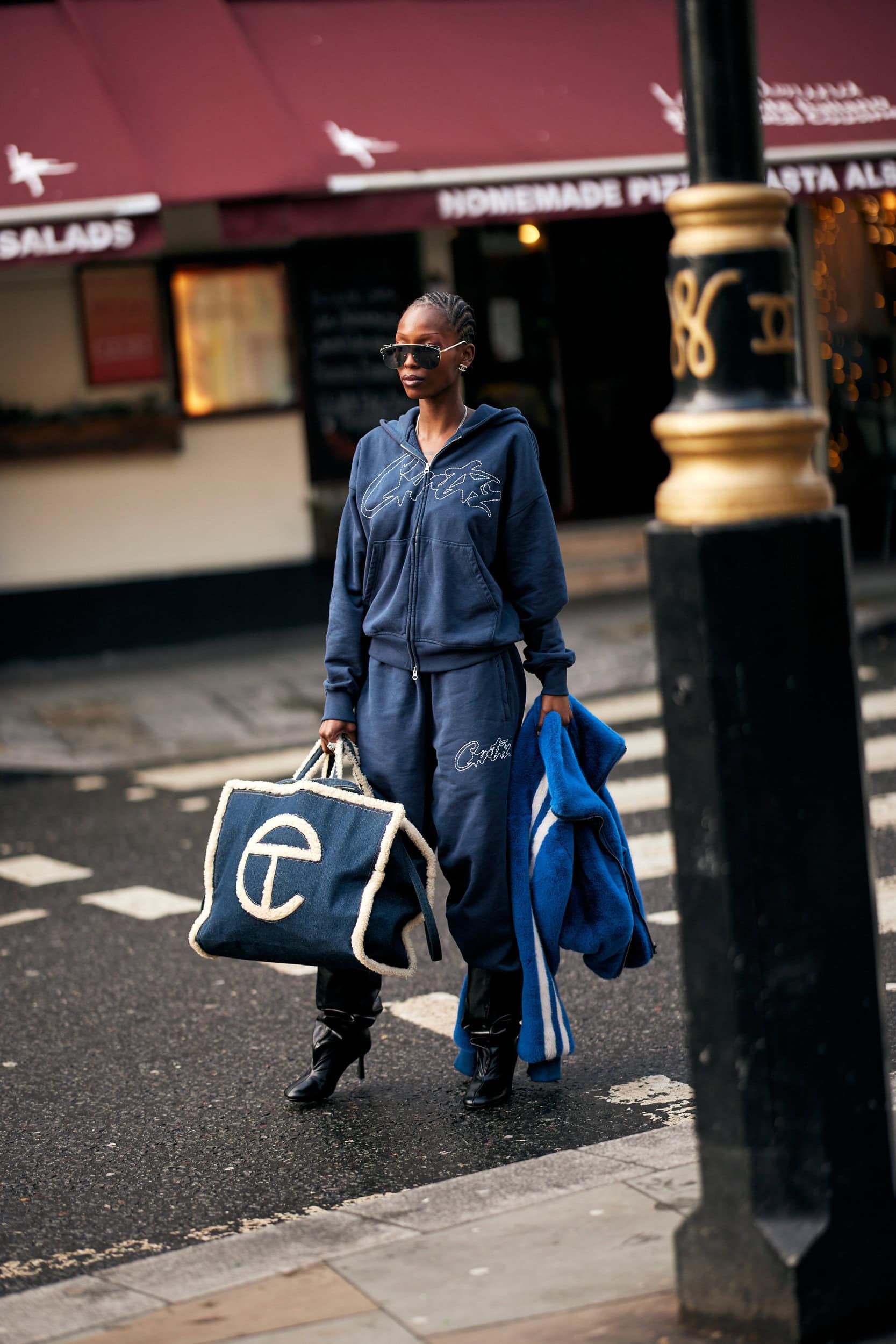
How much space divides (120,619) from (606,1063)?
8681 millimetres

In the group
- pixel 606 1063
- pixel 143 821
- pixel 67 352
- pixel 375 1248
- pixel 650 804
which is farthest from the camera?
pixel 67 352

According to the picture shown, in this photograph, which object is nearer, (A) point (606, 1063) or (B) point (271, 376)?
(A) point (606, 1063)

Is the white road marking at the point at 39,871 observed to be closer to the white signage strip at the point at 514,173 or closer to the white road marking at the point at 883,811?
the white road marking at the point at 883,811

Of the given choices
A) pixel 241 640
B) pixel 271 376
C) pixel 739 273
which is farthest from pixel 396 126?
pixel 739 273

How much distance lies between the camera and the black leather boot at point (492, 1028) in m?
4.59

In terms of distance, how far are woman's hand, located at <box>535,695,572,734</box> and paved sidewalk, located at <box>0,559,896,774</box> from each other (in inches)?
226

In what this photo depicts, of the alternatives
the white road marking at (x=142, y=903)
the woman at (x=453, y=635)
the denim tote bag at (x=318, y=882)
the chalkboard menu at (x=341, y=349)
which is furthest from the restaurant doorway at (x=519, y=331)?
the denim tote bag at (x=318, y=882)

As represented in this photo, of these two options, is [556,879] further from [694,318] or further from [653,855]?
[653,855]

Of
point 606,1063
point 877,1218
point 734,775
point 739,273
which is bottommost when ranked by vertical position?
point 606,1063

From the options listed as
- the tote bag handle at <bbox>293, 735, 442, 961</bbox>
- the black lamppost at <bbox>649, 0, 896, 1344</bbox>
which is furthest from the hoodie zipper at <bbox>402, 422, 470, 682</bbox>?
the black lamppost at <bbox>649, 0, 896, 1344</bbox>

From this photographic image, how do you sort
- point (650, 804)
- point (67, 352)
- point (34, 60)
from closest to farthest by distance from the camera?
point (650, 804)
point (34, 60)
point (67, 352)

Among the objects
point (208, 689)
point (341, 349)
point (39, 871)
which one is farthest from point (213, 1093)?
point (341, 349)

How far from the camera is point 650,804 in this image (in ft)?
26.2

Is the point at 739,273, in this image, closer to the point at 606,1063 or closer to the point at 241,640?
the point at 606,1063
